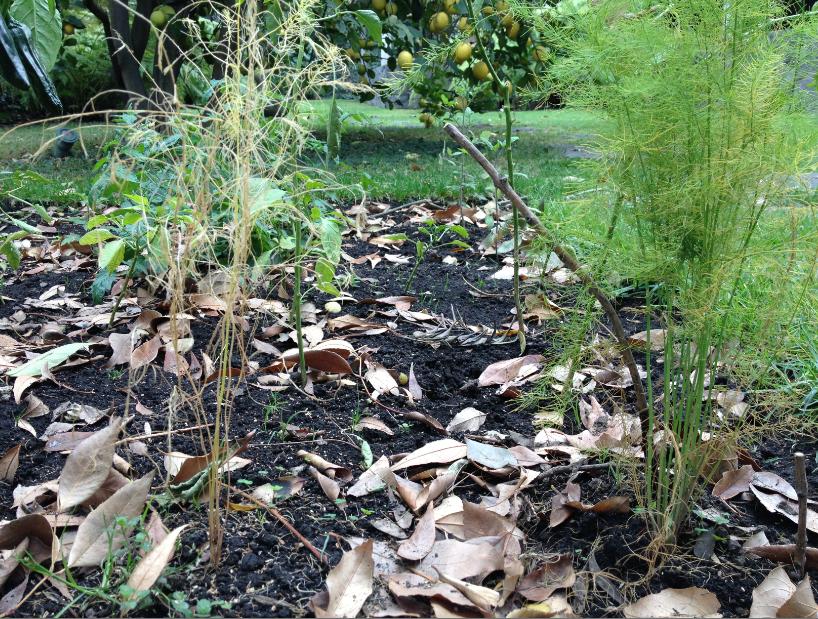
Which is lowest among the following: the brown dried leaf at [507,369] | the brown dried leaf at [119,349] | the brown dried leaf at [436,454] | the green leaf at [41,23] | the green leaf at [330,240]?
the brown dried leaf at [507,369]

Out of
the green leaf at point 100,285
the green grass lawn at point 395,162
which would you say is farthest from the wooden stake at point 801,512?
the green leaf at point 100,285

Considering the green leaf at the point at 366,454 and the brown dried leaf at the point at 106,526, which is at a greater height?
the brown dried leaf at the point at 106,526

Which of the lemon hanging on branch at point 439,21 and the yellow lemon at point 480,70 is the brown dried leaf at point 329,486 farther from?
the lemon hanging on branch at point 439,21

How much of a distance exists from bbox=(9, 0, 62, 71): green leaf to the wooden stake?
1860mm

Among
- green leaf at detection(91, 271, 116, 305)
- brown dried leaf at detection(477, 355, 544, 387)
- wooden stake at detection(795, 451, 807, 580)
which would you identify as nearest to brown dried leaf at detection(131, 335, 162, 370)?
green leaf at detection(91, 271, 116, 305)

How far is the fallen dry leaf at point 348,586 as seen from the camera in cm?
125

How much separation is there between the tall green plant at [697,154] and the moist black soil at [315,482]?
12cm

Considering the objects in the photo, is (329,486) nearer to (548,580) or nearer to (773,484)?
(548,580)

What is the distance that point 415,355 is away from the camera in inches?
91.7

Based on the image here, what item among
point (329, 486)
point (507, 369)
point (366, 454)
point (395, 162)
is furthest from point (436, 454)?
point (395, 162)

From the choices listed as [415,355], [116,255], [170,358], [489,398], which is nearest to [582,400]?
[489,398]

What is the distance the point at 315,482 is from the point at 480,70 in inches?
144

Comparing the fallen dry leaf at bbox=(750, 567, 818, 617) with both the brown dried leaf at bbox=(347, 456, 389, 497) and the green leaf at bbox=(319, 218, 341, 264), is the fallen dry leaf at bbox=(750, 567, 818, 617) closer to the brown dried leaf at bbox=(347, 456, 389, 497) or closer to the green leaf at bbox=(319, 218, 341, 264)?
the brown dried leaf at bbox=(347, 456, 389, 497)

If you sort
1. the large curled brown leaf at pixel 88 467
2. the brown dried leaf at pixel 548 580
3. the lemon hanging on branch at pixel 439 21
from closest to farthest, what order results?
the brown dried leaf at pixel 548 580, the large curled brown leaf at pixel 88 467, the lemon hanging on branch at pixel 439 21
